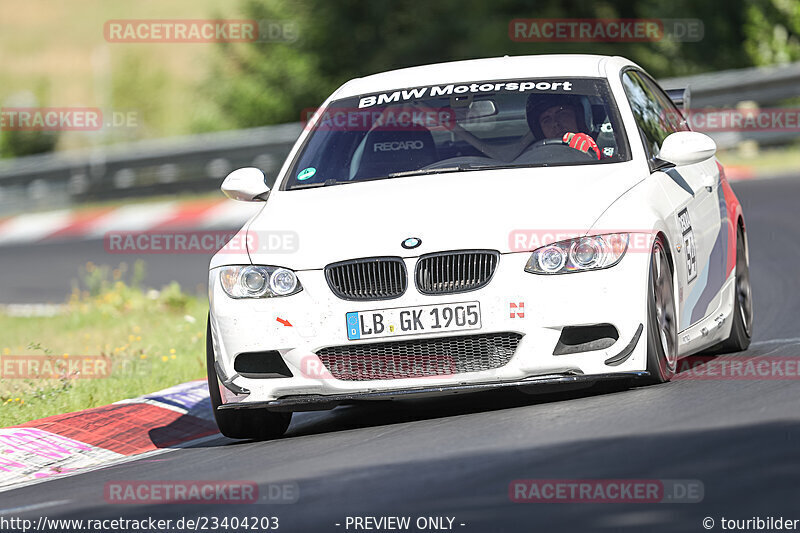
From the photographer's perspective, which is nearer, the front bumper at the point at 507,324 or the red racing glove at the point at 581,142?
the front bumper at the point at 507,324

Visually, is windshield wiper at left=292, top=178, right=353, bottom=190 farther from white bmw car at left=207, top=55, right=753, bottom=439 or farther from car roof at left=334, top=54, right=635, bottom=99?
car roof at left=334, top=54, right=635, bottom=99

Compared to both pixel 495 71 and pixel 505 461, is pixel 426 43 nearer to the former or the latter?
pixel 495 71

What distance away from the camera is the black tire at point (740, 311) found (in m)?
8.77

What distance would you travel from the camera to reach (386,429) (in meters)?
7.06

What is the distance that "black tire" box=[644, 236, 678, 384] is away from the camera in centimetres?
689

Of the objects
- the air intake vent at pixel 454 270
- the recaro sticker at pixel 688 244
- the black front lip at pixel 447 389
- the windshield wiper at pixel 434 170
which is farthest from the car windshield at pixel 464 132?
the black front lip at pixel 447 389

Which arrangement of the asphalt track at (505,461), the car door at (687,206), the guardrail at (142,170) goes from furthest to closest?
the guardrail at (142,170) < the car door at (687,206) < the asphalt track at (505,461)

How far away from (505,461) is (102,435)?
2.94m

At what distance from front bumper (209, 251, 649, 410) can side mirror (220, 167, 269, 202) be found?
3.92 ft

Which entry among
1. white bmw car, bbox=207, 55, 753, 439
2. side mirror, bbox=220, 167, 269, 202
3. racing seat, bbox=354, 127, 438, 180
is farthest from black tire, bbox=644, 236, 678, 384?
side mirror, bbox=220, 167, 269, 202

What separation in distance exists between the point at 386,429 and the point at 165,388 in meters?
2.65

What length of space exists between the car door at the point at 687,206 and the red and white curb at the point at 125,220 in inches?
503

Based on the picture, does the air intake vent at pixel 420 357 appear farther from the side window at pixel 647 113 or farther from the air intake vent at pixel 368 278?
the side window at pixel 647 113

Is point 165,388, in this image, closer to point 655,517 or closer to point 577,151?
point 577,151
